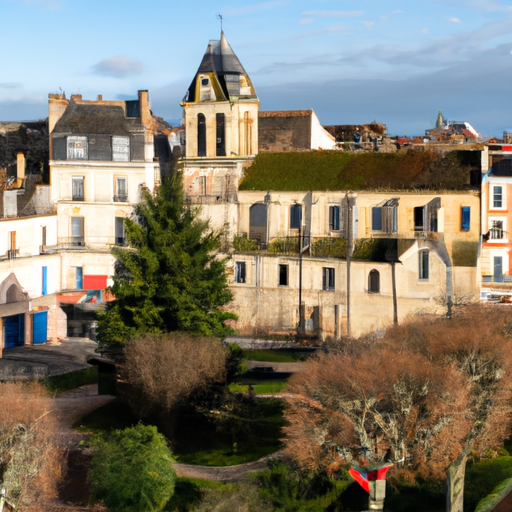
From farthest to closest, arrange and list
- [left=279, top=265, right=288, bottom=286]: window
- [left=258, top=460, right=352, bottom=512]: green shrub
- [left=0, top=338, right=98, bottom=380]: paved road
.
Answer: [left=279, top=265, right=288, bottom=286]: window
[left=0, top=338, right=98, bottom=380]: paved road
[left=258, top=460, right=352, bottom=512]: green shrub

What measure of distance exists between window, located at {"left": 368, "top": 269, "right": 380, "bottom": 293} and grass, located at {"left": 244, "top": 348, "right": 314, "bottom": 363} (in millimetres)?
5415

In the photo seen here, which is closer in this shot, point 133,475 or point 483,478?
point 133,475

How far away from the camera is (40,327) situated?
56250mm

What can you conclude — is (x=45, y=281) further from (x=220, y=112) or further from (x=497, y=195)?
(x=497, y=195)

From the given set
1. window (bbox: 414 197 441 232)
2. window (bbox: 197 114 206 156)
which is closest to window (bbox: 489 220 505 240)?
window (bbox: 414 197 441 232)

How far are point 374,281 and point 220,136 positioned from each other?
585 inches

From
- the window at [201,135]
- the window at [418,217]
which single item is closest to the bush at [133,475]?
the window at [418,217]

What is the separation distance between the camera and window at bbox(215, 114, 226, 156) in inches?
2469

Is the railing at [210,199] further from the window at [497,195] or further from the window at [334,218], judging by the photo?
the window at [497,195]

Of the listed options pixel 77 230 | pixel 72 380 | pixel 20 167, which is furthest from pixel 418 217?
pixel 20 167

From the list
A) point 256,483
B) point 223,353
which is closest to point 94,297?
point 223,353

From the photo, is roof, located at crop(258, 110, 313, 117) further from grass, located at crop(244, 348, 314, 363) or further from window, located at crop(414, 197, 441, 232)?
grass, located at crop(244, 348, 314, 363)

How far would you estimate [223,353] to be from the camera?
40.6 m

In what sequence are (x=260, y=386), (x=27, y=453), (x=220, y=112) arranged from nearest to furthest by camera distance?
(x=27, y=453), (x=260, y=386), (x=220, y=112)
